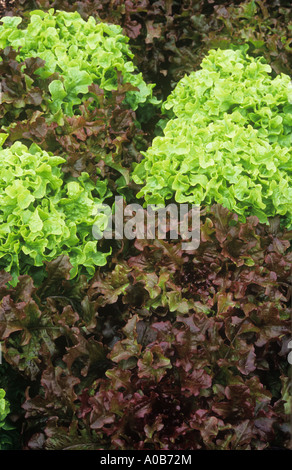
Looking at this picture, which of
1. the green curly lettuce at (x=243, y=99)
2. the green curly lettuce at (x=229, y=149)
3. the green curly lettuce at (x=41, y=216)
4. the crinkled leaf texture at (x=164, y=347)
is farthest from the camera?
the green curly lettuce at (x=243, y=99)

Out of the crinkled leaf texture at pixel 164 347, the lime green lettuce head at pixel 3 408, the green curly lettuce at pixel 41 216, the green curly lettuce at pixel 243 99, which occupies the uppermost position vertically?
the green curly lettuce at pixel 243 99

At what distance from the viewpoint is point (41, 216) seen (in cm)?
248

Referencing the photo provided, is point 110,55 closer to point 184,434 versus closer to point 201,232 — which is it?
point 201,232

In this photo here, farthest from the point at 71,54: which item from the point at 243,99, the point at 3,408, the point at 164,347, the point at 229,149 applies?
the point at 3,408

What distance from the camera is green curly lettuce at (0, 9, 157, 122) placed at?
3113 millimetres

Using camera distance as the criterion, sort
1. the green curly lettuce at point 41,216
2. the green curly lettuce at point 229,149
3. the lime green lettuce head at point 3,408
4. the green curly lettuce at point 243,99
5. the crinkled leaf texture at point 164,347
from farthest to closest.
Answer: the green curly lettuce at point 243,99 → the green curly lettuce at point 229,149 → the green curly lettuce at point 41,216 → the lime green lettuce head at point 3,408 → the crinkled leaf texture at point 164,347

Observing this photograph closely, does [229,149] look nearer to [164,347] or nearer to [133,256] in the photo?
[133,256]

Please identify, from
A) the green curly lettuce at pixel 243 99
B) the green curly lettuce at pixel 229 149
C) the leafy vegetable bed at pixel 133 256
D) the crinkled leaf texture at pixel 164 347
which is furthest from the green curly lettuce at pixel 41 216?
the green curly lettuce at pixel 243 99

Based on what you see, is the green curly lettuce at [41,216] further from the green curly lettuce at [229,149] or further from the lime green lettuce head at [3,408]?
the lime green lettuce head at [3,408]

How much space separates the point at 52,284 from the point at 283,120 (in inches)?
69.1

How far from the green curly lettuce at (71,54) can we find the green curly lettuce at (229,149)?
19.7 inches

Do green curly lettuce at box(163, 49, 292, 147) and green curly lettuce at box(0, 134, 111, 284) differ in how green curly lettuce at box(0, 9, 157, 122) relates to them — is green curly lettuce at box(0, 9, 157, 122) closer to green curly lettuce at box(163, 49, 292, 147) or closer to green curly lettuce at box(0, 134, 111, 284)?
green curly lettuce at box(163, 49, 292, 147)

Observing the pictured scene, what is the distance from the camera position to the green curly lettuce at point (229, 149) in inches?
106
